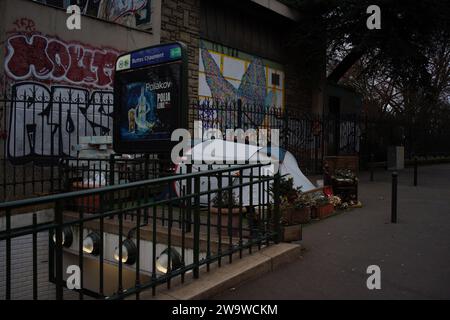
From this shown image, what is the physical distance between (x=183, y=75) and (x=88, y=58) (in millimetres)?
6039

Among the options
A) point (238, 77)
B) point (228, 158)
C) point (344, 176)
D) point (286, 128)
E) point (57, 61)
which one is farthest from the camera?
point (238, 77)

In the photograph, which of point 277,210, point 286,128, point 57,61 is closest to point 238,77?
point 286,128

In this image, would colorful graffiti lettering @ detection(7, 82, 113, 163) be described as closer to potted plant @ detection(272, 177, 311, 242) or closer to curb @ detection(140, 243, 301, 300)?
potted plant @ detection(272, 177, 311, 242)

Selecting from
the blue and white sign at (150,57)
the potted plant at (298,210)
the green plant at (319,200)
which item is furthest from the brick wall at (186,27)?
the potted plant at (298,210)

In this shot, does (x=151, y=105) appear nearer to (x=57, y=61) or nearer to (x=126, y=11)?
(x=57, y=61)

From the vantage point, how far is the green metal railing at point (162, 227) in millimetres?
3109

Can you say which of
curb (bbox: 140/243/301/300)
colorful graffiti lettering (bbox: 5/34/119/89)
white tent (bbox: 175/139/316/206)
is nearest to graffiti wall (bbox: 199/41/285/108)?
colorful graffiti lettering (bbox: 5/34/119/89)

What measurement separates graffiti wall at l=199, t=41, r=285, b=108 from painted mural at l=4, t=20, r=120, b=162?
3.61 m

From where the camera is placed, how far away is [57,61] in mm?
9867

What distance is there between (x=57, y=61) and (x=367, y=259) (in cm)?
805

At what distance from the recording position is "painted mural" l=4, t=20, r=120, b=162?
9.09 m

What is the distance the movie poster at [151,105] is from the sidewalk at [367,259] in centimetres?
239

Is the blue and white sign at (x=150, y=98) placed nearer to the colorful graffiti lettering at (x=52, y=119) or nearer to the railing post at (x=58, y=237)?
the railing post at (x=58, y=237)

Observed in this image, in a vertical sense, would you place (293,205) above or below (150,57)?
below
